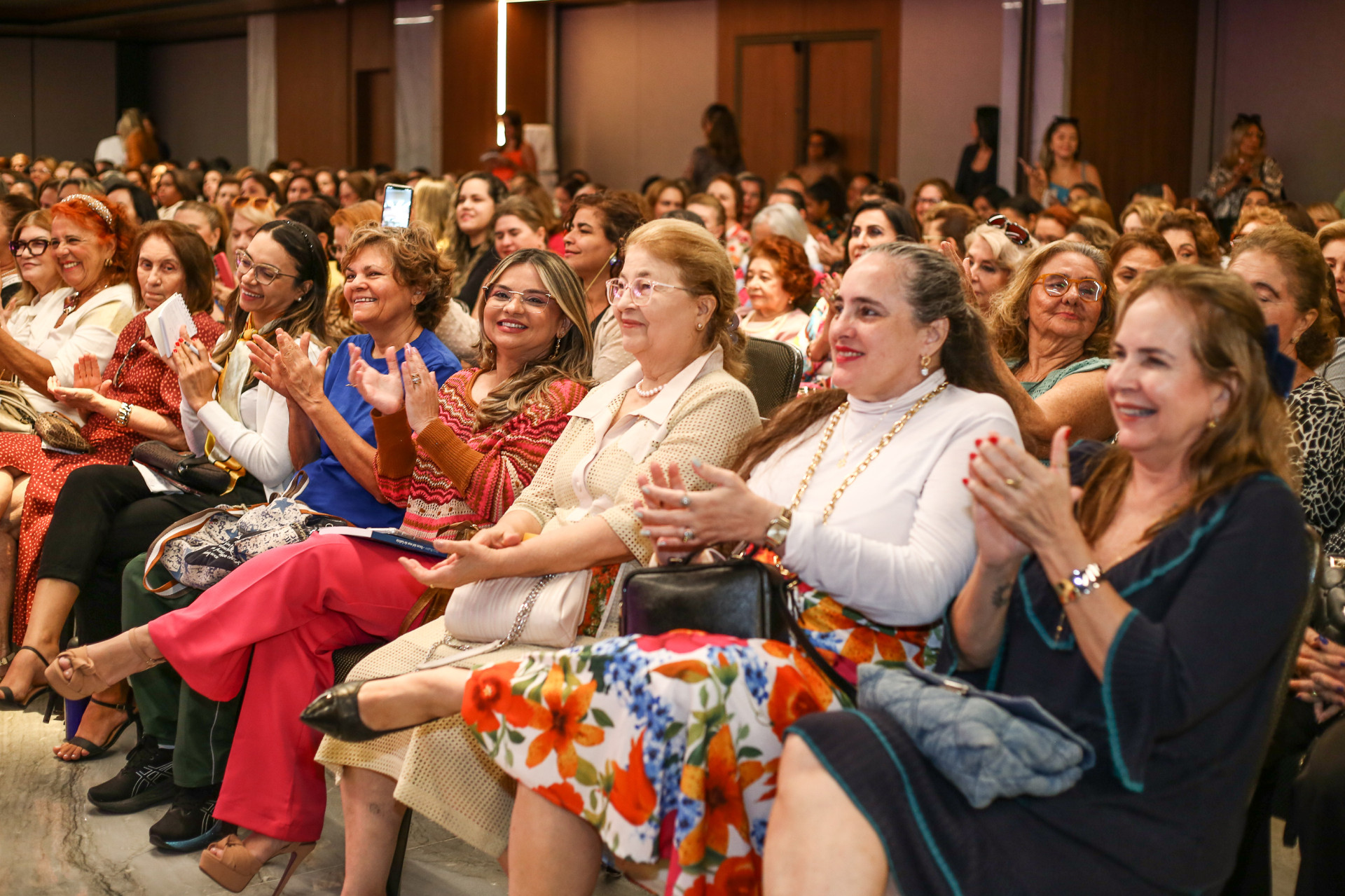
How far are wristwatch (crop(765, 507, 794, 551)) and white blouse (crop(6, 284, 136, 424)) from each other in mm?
2708

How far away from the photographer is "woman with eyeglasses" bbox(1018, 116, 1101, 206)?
26.5ft

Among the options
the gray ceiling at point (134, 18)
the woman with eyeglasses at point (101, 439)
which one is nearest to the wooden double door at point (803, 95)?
the gray ceiling at point (134, 18)

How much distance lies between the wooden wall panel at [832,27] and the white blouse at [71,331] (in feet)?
26.4

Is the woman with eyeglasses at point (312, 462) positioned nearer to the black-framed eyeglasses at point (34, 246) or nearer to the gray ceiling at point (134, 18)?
the black-framed eyeglasses at point (34, 246)

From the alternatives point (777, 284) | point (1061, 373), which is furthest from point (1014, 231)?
point (777, 284)

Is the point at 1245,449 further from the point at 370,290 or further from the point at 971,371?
the point at 370,290

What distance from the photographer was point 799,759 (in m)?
1.74

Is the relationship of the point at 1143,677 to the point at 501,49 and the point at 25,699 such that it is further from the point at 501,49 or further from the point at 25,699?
the point at 501,49

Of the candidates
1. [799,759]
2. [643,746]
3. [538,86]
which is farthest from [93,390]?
[538,86]

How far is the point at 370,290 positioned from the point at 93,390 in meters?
1.10

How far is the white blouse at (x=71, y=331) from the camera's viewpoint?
4.01 metres

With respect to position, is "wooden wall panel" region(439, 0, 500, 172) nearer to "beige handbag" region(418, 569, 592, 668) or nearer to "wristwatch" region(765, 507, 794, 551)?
"beige handbag" region(418, 569, 592, 668)

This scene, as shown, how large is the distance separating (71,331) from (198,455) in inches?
40.4

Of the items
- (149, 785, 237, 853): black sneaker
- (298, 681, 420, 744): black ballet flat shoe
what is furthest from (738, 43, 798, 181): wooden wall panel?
(298, 681, 420, 744): black ballet flat shoe
